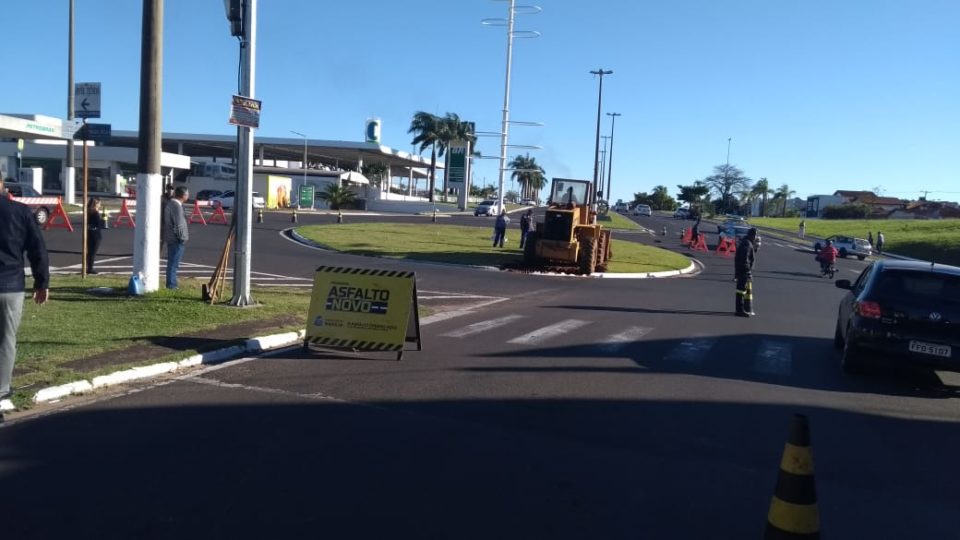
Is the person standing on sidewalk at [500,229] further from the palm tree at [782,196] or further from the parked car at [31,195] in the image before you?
the palm tree at [782,196]

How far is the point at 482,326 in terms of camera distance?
45.8 feet

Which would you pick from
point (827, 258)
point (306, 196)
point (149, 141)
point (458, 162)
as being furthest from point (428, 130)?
point (149, 141)

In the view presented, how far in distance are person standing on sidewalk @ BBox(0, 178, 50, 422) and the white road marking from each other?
847 centimetres

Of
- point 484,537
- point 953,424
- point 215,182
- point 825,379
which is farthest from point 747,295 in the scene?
point 215,182

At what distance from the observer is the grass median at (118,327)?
8.62 meters

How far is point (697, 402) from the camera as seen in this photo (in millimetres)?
8648

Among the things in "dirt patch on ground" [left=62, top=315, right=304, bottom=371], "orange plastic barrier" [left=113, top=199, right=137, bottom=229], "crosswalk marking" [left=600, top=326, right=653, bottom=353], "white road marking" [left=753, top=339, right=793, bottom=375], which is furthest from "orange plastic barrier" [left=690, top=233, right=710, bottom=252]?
"dirt patch on ground" [left=62, top=315, right=304, bottom=371]

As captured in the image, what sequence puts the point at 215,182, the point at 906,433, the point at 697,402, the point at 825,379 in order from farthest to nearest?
1. the point at 215,182
2. the point at 825,379
3. the point at 697,402
4. the point at 906,433

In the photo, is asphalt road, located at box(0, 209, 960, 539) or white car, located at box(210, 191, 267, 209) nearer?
asphalt road, located at box(0, 209, 960, 539)

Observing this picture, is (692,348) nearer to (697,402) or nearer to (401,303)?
(697,402)

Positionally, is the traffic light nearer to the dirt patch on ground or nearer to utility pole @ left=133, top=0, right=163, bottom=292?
utility pole @ left=133, top=0, right=163, bottom=292

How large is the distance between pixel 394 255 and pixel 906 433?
21519mm

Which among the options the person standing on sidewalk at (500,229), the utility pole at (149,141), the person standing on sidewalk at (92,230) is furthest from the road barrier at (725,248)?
the utility pole at (149,141)

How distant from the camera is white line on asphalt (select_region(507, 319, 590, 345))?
489 inches
